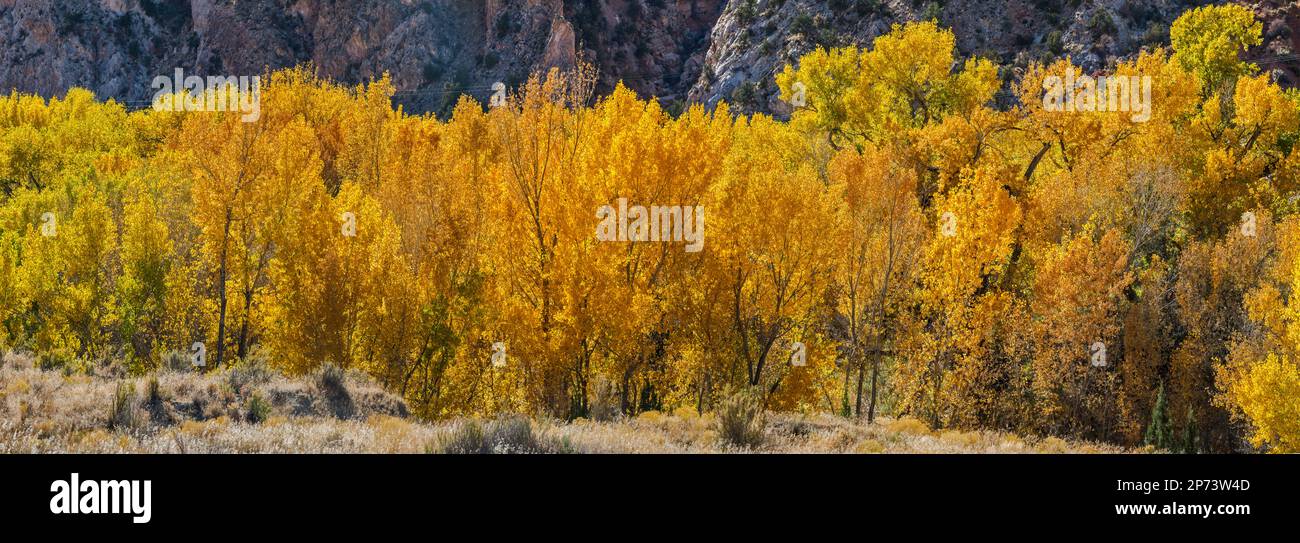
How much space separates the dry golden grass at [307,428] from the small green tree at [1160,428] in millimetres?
13075

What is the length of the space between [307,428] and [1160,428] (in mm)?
24814

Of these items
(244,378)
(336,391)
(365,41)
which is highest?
(365,41)

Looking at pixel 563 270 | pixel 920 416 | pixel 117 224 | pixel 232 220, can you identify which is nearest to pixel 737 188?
pixel 563 270

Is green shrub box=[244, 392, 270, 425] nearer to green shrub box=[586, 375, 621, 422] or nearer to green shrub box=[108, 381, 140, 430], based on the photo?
green shrub box=[108, 381, 140, 430]

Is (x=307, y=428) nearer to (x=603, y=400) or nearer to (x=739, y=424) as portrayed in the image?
(x=739, y=424)

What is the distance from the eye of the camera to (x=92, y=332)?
1044 inches

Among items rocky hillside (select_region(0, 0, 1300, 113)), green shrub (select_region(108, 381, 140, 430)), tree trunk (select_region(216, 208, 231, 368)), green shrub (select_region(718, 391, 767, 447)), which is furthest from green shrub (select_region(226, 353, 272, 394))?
rocky hillside (select_region(0, 0, 1300, 113))

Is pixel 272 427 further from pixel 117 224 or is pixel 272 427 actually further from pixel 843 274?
pixel 117 224

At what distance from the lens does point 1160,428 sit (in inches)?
1041

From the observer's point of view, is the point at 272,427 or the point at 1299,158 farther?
the point at 1299,158

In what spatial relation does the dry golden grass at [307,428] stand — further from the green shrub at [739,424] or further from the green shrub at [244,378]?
the green shrub at [739,424]

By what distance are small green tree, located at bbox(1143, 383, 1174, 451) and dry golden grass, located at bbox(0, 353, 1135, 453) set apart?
13.1 meters

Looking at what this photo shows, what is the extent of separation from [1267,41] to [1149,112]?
4014 centimetres

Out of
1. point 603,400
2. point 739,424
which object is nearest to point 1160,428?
point 603,400
